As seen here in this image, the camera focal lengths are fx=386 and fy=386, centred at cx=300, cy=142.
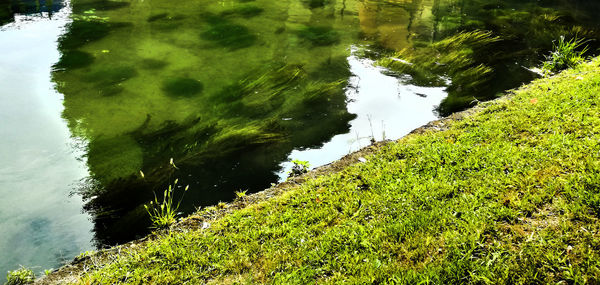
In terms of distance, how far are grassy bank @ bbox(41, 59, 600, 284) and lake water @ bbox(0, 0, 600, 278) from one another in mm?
701

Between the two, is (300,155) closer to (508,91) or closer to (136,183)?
(136,183)

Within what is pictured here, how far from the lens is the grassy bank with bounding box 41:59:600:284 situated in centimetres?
234

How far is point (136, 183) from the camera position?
380 centimetres

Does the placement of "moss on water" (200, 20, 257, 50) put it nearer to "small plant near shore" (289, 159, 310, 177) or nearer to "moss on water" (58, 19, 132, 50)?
"moss on water" (58, 19, 132, 50)

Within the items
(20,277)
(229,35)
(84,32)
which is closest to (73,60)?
(84,32)

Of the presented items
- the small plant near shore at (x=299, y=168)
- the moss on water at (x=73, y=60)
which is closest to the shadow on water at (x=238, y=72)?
the moss on water at (x=73, y=60)

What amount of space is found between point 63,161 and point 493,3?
1010 centimetres

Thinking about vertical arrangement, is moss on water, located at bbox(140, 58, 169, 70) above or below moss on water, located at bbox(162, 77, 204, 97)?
above

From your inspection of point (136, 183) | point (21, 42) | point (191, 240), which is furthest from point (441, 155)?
point (21, 42)

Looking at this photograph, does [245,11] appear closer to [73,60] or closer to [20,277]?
[73,60]

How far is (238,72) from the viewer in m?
6.10

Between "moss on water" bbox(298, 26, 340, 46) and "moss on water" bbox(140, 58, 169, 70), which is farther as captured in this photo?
"moss on water" bbox(298, 26, 340, 46)

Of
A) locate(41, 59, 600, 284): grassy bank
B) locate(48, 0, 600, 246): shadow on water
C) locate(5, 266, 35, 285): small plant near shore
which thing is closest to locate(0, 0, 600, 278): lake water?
locate(48, 0, 600, 246): shadow on water

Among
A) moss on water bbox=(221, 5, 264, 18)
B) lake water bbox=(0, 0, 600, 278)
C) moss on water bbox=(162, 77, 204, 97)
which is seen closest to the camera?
lake water bbox=(0, 0, 600, 278)
